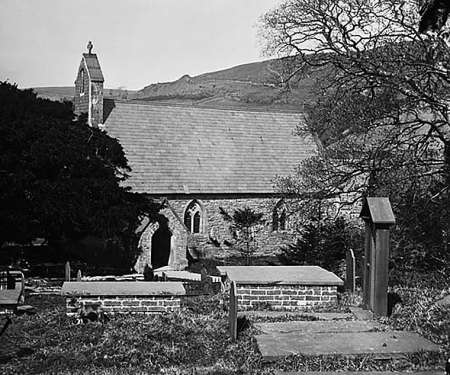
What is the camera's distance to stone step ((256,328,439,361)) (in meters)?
8.30

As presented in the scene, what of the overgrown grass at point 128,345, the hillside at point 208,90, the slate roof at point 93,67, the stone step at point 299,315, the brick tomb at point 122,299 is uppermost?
the hillside at point 208,90

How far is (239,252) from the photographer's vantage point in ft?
114

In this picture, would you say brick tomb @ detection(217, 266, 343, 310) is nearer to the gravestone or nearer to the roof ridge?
the gravestone

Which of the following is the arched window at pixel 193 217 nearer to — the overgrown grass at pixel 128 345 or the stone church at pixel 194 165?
the stone church at pixel 194 165

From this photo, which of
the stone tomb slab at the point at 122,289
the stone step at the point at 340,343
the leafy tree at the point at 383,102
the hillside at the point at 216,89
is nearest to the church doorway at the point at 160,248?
the leafy tree at the point at 383,102

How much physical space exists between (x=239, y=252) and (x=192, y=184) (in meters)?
4.46

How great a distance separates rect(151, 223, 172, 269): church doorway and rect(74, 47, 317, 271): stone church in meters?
0.05

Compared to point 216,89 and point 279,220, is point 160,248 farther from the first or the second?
point 216,89

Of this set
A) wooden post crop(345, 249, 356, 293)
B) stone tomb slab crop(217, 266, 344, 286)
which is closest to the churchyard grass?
stone tomb slab crop(217, 266, 344, 286)

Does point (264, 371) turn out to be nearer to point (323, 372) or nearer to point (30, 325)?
point (323, 372)

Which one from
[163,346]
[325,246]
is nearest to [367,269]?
[163,346]

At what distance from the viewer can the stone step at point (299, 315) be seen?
10.6 metres

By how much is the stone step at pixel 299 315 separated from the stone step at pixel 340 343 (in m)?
1.20

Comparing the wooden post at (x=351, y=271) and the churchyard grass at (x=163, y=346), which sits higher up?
the wooden post at (x=351, y=271)
